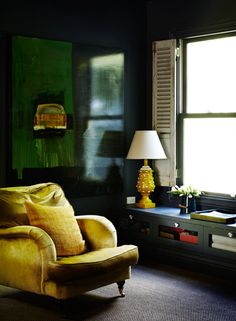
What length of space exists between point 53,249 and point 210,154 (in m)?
2.31

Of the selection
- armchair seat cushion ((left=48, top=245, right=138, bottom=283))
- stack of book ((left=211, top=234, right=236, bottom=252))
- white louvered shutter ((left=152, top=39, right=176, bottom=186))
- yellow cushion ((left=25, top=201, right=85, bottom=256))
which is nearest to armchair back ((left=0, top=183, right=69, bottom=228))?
yellow cushion ((left=25, top=201, right=85, bottom=256))

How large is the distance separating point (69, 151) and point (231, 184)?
5.39 feet

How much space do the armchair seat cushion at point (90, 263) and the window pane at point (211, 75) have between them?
1969mm

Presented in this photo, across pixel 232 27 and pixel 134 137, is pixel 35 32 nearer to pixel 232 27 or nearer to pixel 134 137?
pixel 134 137

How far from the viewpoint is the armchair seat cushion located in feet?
13.1

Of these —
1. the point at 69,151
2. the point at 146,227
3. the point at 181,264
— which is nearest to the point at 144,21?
the point at 69,151

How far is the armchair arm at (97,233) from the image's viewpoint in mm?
4652

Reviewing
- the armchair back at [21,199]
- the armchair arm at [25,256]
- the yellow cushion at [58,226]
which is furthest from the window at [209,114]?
the armchair arm at [25,256]

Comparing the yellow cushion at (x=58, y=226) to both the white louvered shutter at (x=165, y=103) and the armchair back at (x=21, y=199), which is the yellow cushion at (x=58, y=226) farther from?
the white louvered shutter at (x=165, y=103)

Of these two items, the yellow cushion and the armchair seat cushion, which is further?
the yellow cushion

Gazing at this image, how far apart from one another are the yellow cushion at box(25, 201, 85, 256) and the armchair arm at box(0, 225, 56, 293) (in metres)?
0.16

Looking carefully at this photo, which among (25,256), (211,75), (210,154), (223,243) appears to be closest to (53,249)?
(25,256)

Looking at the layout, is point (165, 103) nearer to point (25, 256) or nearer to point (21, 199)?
point (21, 199)

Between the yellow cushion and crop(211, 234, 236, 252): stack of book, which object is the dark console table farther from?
the yellow cushion
